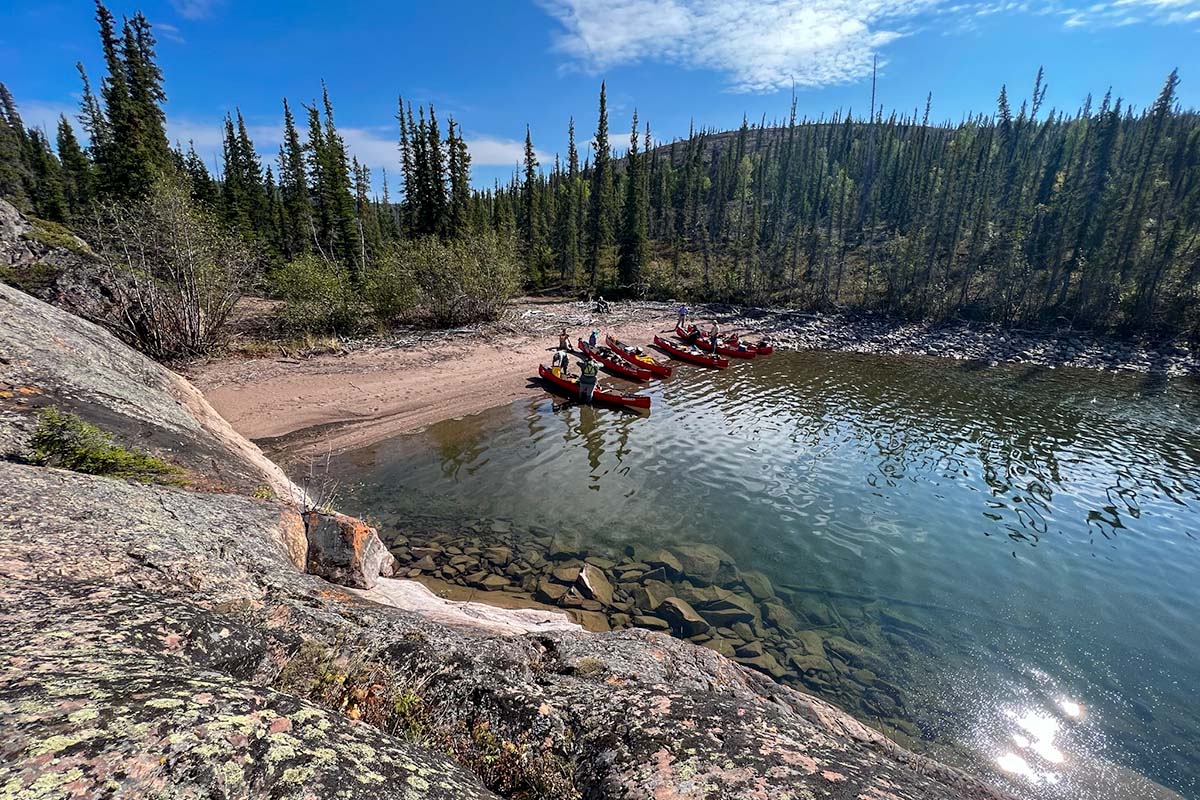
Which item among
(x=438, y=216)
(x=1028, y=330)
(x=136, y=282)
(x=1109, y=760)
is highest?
(x=438, y=216)

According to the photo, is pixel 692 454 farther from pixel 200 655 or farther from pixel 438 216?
pixel 438 216

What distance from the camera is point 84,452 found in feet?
19.2

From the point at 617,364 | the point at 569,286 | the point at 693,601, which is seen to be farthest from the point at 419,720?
the point at 569,286

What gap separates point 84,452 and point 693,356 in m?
27.7

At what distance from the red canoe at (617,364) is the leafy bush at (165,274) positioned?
17.1 meters

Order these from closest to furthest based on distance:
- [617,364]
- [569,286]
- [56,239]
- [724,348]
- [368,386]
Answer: [56,239]
[368,386]
[617,364]
[724,348]
[569,286]

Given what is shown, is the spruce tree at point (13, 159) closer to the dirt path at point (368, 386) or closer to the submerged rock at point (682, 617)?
the dirt path at point (368, 386)

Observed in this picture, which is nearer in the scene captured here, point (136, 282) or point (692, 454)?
point (692, 454)

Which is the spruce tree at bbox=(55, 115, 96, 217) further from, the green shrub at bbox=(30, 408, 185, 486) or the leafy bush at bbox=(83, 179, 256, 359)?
the green shrub at bbox=(30, 408, 185, 486)

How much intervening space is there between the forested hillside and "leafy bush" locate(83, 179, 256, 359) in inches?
12.3

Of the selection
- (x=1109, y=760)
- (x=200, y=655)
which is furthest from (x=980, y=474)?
(x=200, y=655)

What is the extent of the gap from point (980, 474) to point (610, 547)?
13.5m

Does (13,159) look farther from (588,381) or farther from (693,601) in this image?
(693,601)

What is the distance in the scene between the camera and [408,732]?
334 centimetres
